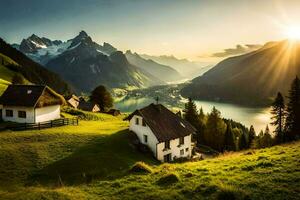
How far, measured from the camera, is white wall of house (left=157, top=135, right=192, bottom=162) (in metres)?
51.7

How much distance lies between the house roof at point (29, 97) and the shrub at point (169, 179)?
125 ft

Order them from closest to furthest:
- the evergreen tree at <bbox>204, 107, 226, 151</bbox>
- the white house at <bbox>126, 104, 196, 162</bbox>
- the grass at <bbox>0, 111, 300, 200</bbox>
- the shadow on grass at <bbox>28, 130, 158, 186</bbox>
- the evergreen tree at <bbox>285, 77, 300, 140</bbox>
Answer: the grass at <bbox>0, 111, 300, 200</bbox>
the shadow on grass at <bbox>28, 130, 158, 186</bbox>
the white house at <bbox>126, 104, 196, 162</bbox>
the evergreen tree at <bbox>285, 77, 300, 140</bbox>
the evergreen tree at <bbox>204, 107, 226, 151</bbox>

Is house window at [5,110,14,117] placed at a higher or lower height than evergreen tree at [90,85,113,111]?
lower

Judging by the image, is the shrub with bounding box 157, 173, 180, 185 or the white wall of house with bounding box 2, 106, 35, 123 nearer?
the shrub with bounding box 157, 173, 180, 185

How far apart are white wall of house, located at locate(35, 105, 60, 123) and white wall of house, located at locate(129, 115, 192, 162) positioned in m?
18.0

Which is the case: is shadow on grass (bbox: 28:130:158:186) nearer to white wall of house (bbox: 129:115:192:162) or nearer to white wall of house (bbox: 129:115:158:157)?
white wall of house (bbox: 129:115:192:162)

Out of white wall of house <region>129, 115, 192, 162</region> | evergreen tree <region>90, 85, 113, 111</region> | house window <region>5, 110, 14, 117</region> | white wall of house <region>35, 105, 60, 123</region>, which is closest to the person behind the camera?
white wall of house <region>129, 115, 192, 162</region>

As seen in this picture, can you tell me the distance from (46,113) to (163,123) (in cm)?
2423

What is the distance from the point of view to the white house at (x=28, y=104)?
59.4 metres

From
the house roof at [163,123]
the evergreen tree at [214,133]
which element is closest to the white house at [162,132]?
the house roof at [163,123]

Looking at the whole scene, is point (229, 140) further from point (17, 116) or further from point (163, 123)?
point (17, 116)

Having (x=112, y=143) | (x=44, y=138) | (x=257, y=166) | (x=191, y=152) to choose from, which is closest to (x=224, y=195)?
(x=257, y=166)

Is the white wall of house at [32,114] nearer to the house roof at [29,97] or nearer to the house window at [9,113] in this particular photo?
the house window at [9,113]

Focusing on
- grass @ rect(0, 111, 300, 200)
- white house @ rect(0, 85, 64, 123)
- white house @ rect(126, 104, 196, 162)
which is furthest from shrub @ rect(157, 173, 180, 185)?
white house @ rect(0, 85, 64, 123)
